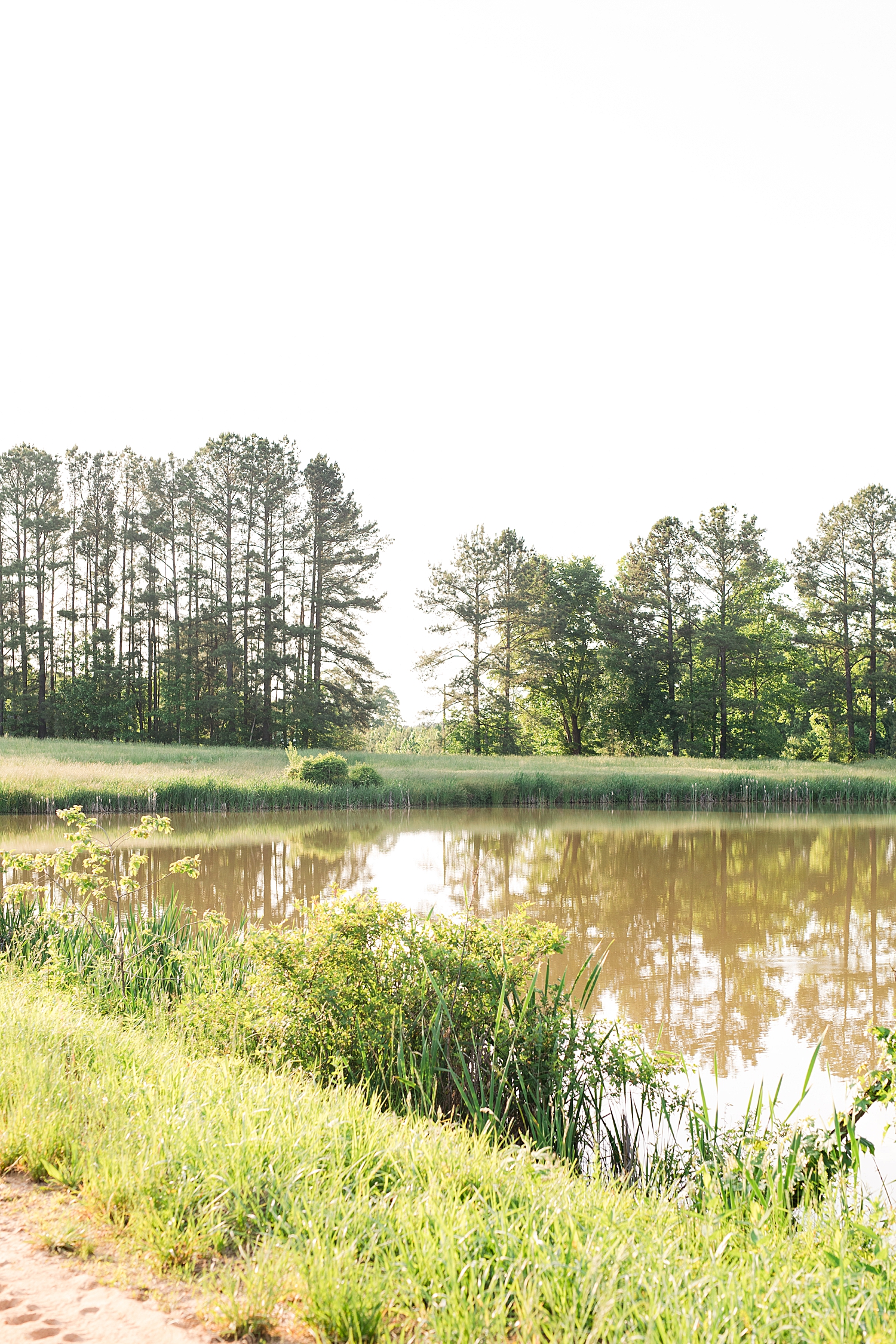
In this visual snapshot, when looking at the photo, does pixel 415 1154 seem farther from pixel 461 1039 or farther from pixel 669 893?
pixel 669 893

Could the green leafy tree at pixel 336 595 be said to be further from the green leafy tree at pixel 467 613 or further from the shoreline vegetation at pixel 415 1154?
the shoreline vegetation at pixel 415 1154

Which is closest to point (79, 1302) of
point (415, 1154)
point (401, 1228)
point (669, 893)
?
point (401, 1228)

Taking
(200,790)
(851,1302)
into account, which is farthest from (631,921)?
(200,790)

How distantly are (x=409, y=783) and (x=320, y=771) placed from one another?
2.82 m

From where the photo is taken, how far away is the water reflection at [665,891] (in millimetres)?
6715

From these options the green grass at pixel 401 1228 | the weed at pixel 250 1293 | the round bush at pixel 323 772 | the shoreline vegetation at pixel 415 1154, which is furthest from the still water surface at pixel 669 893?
the round bush at pixel 323 772

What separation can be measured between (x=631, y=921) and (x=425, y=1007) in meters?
6.14

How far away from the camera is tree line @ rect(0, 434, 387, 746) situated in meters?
43.3

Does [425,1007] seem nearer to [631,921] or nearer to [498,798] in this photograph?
[631,921]

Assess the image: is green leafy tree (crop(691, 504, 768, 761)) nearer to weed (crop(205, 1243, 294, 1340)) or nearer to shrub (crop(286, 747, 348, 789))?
shrub (crop(286, 747, 348, 789))

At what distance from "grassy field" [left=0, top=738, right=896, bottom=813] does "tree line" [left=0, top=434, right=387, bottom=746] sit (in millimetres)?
8041

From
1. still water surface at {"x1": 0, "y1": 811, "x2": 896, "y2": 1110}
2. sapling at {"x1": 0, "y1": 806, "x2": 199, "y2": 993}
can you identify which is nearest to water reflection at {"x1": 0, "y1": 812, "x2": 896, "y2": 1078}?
still water surface at {"x1": 0, "y1": 811, "x2": 896, "y2": 1110}

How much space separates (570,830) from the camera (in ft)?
66.2

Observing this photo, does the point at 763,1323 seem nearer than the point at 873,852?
Yes
